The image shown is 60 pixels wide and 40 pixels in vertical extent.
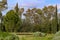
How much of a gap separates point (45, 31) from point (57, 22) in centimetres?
67

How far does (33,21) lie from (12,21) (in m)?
1.24

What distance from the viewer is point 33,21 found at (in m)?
7.91

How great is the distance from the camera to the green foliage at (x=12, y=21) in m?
6.90

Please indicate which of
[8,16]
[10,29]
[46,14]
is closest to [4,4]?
[8,16]

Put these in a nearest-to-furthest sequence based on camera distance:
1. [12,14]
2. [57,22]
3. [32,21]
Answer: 1. [12,14]
2. [57,22]
3. [32,21]

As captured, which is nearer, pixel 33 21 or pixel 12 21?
pixel 12 21

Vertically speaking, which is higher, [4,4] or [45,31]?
[4,4]

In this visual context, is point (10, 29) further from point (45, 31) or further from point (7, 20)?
point (45, 31)

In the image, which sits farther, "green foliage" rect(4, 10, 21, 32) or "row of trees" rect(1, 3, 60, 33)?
"row of trees" rect(1, 3, 60, 33)

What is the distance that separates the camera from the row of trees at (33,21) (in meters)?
7.21

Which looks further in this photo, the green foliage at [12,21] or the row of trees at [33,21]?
the row of trees at [33,21]

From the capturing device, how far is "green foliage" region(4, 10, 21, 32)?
22.6 ft

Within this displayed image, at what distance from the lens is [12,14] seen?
22.4 ft

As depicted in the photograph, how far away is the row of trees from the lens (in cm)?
721
